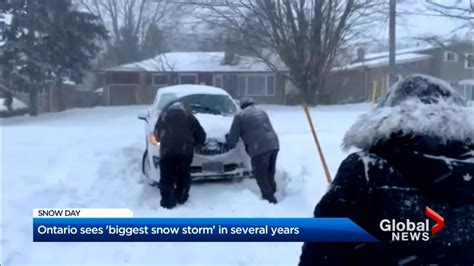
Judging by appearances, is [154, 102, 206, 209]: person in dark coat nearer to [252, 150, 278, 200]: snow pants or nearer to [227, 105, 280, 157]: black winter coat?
[227, 105, 280, 157]: black winter coat

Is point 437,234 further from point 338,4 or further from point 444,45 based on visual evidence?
point 338,4

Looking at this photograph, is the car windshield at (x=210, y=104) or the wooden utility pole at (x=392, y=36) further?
the car windshield at (x=210, y=104)

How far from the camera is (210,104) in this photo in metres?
5.23

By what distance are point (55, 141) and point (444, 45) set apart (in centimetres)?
276

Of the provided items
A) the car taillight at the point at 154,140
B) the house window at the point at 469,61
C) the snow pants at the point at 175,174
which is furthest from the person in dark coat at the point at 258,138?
the house window at the point at 469,61

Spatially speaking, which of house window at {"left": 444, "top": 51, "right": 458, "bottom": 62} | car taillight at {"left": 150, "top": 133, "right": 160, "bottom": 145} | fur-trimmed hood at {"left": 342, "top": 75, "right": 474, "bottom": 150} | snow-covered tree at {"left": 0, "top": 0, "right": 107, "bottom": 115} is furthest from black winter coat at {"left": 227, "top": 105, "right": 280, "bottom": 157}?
fur-trimmed hood at {"left": 342, "top": 75, "right": 474, "bottom": 150}

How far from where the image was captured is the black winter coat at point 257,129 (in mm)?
4977

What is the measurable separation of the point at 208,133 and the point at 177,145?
360mm

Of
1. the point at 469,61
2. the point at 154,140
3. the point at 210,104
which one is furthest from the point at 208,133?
the point at 469,61

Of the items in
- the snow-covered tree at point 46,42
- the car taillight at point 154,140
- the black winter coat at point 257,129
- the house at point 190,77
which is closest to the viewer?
the snow-covered tree at point 46,42

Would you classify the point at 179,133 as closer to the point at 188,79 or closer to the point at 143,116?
the point at 188,79

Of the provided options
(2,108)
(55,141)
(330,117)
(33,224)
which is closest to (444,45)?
(330,117)

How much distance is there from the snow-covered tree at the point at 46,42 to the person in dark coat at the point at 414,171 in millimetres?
2418

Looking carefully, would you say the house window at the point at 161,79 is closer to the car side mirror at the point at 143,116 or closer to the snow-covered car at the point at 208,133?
the snow-covered car at the point at 208,133
